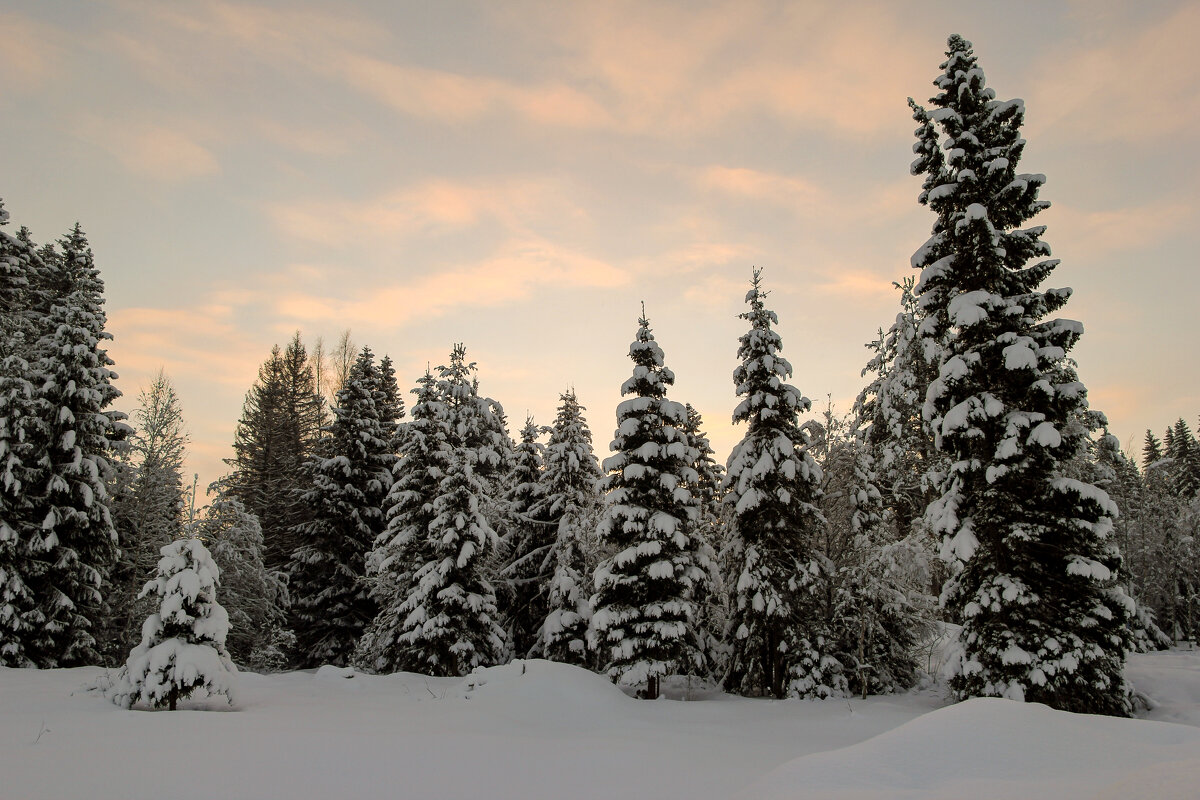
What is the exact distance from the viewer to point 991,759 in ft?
22.6

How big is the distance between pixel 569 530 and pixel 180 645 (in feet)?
53.1

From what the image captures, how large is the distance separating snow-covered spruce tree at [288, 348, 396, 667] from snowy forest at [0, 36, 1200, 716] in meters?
0.15

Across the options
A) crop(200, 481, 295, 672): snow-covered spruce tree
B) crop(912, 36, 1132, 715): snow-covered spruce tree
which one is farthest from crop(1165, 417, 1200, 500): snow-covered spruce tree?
crop(200, 481, 295, 672): snow-covered spruce tree

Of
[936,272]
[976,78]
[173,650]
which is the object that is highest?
[976,78]

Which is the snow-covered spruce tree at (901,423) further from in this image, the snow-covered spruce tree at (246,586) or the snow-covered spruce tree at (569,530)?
the snow-covered spruce tree at (246,586)

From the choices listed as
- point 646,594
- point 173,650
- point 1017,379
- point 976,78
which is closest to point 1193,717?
point 1017,379

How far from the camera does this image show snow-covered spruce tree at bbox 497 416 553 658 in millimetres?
29328

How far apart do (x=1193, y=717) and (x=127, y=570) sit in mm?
37073

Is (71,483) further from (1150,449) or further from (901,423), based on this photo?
(1150,449)

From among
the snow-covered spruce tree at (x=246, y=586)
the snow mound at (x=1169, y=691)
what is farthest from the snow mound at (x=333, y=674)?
the snow mound at (x=1169, y=691)

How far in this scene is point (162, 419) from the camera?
1224 inches

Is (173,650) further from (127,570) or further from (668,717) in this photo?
(127,570)

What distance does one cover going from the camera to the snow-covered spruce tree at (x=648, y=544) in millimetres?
21156

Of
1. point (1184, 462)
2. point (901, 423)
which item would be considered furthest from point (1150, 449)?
point (901, 423)
